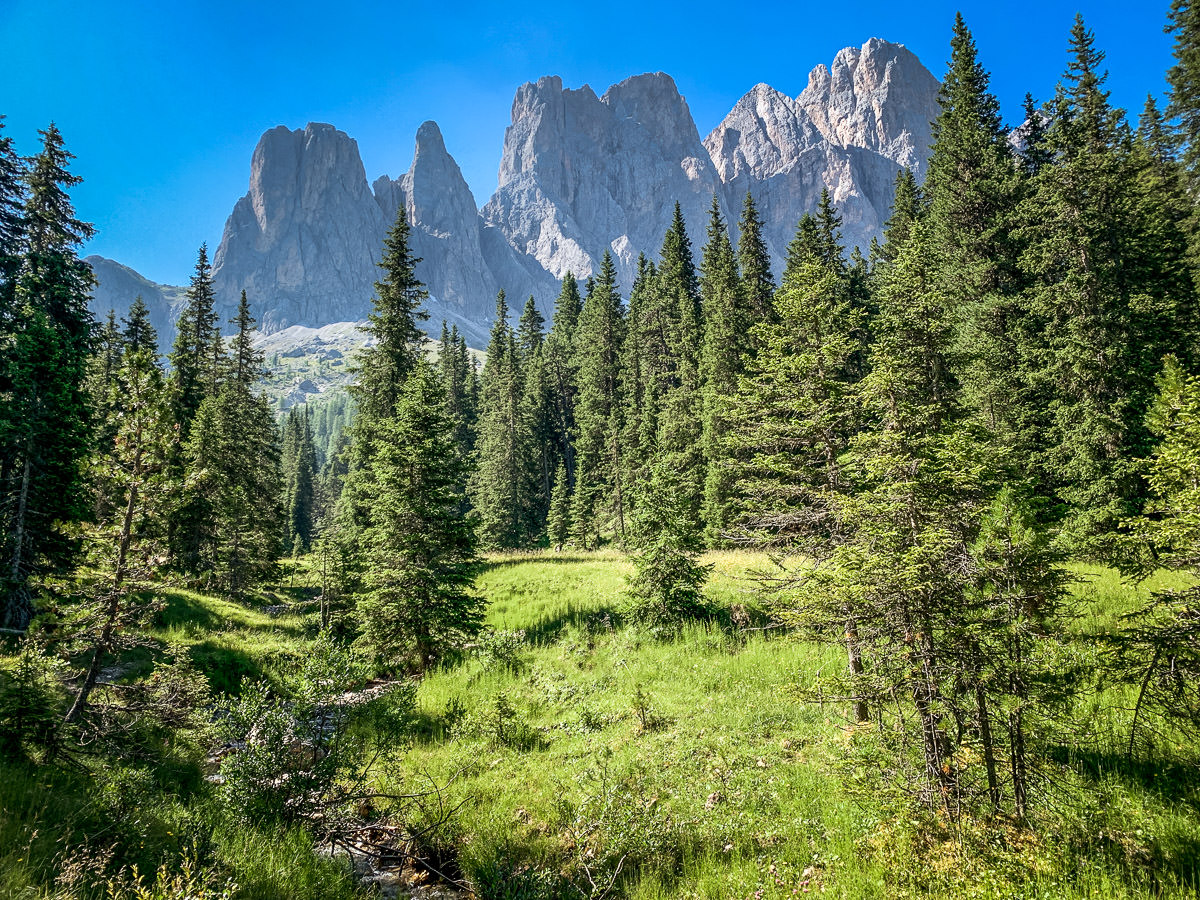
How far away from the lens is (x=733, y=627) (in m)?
12.7

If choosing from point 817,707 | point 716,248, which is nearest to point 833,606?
point 817,707

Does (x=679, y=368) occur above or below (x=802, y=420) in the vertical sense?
above

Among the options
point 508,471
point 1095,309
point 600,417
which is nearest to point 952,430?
point 1095,309

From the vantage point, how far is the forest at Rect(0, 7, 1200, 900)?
5.05 metres

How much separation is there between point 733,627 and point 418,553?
8.68m

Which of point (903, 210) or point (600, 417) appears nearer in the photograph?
point (903, 210)

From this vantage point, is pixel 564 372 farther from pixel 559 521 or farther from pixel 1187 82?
pixel 1187 82

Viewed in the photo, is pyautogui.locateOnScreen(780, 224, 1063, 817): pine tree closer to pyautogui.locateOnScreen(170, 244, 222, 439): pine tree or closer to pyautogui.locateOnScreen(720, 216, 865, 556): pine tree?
Result: pyautogui.locateOnScreen(720, 216, 865, 556): pine tree

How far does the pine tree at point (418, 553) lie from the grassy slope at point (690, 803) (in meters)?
1.48

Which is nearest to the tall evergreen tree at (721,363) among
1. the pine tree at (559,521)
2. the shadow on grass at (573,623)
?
the shadow on grass at (573,623)

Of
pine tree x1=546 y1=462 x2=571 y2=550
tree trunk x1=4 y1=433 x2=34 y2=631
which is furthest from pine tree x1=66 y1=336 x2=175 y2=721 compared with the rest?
pine tree x1=546 y1=462 x2=571 y2=550

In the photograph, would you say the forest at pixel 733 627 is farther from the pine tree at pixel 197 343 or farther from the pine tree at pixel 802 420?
the pine tree at pixel 197 343

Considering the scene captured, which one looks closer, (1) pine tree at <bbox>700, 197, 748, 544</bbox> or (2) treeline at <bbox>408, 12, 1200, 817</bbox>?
(2) treeline at <bbox>408, 12, 1200, 817</bbox>

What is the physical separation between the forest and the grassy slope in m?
0.06
